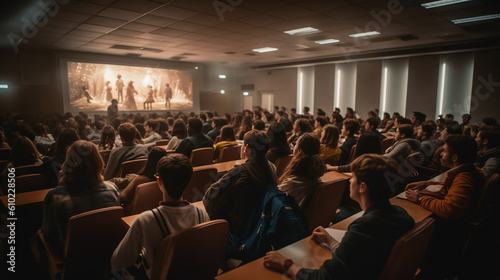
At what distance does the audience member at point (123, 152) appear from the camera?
362cm

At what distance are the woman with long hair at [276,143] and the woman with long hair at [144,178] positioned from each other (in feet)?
4.44

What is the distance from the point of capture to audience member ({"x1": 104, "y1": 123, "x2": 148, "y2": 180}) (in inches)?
142

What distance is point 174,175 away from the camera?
164cm

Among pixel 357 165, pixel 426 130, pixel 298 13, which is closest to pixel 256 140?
pixel 357 165

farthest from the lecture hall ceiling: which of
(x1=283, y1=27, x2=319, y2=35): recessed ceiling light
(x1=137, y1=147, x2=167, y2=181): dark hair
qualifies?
(x1=137, y1=147, x2=167, y2=181): dark hair

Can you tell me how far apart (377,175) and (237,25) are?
6.32 meters

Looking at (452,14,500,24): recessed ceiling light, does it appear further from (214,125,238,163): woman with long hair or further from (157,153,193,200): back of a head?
(157,153,193,200): back of a head

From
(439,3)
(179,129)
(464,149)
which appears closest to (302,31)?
(439,3)

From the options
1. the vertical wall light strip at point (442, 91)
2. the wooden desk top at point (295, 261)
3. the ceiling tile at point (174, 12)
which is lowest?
the wooden desk top at point (295, 261)

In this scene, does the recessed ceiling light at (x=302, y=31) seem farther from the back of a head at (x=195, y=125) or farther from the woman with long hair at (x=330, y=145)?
the back of a head at (x=195, y=125)

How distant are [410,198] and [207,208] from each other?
69.6 inches

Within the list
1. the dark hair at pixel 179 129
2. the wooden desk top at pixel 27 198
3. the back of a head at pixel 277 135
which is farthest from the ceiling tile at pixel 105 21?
the back of a head at pixel 277 135

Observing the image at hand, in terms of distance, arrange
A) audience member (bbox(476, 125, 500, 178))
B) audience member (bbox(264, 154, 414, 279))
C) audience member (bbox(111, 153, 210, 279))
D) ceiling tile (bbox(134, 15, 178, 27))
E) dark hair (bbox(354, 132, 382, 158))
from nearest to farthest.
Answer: audience member (bbox(264, 154, 414, 279))
audience member (bbox(111, 153, 210, 279))
audience member (bbox(476, 125, 500, 178))
dark hair (bbox(354, 132, 382, 158))
ceiling tile (bbox(134, 15, 178, 27))

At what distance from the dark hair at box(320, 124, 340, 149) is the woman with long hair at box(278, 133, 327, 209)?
181 cm
